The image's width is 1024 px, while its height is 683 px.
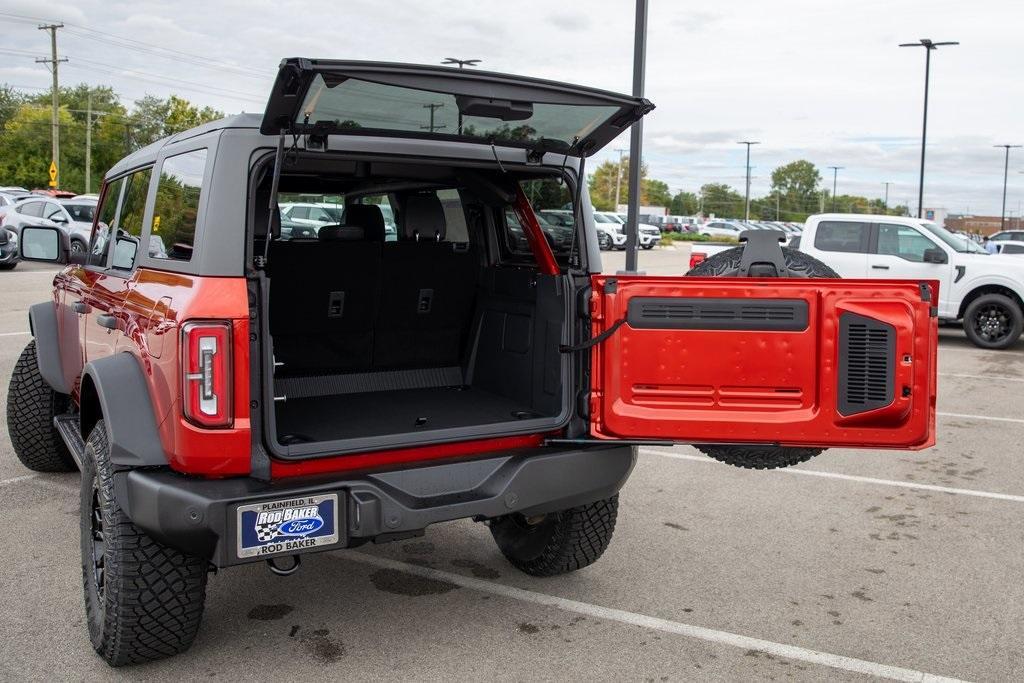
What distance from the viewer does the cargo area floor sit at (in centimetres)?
393

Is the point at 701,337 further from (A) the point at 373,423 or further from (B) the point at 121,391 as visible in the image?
(B) the point at 121,391

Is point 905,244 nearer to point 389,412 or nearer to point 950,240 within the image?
point 950,240

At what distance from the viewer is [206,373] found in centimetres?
307

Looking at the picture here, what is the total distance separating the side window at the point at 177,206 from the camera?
338 cm

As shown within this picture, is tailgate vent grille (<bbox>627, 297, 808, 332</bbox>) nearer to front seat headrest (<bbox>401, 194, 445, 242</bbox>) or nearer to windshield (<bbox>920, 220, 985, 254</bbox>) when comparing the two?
front seat headrest (<bbox>401, 194, 445, 242</bbox>)

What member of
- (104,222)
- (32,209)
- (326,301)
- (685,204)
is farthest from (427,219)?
(685,204)

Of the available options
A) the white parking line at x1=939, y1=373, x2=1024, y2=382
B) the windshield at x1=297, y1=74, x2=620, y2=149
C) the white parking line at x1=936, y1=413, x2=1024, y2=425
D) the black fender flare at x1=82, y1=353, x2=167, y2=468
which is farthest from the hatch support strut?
the white parking line at x1=939, y1=373, x2=1024, y2=382

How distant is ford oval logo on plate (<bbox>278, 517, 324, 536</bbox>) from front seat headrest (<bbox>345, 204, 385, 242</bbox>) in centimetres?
198

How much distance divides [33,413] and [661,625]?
3.92m

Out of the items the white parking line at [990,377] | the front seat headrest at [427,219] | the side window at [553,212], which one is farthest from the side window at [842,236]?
the side window at [553,212]

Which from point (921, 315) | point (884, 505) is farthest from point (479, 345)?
point (884, 505)

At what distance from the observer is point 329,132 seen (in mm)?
3318

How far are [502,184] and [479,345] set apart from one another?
3.05 ft

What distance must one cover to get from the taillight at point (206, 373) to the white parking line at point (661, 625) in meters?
1.66
